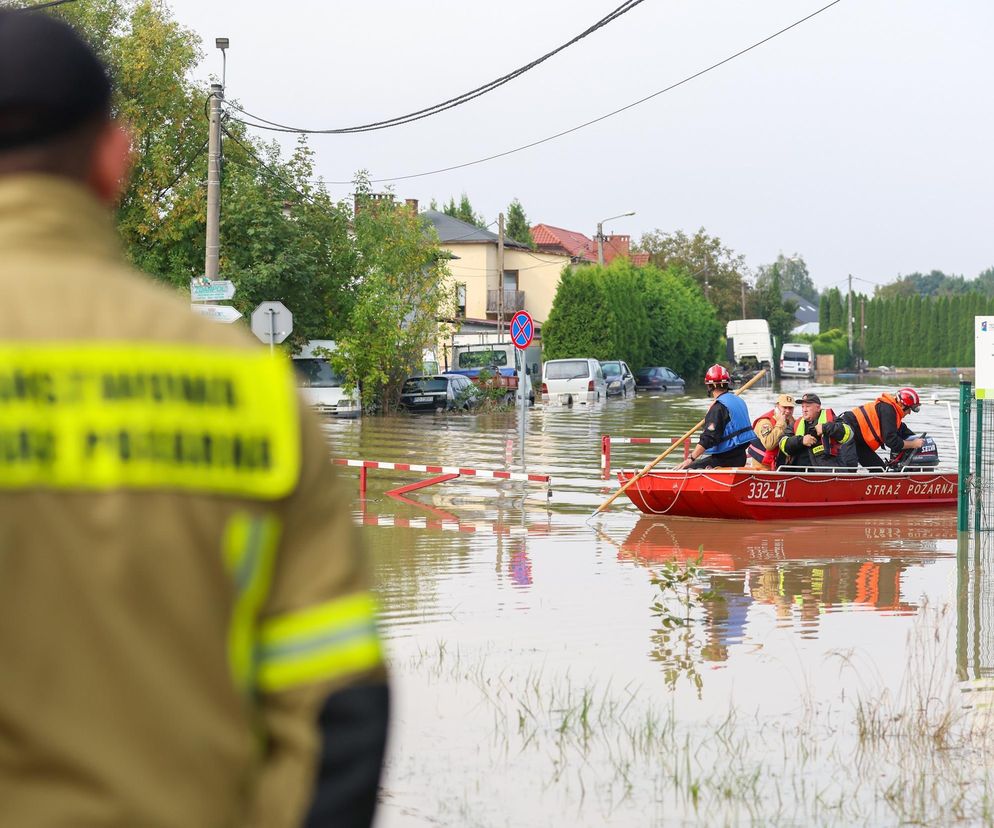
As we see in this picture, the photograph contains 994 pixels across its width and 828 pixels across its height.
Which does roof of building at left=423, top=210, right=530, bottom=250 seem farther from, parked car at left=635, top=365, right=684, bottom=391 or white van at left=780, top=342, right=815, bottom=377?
white van at left=780, top=342, right=815, bottom=377

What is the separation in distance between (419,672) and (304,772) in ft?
22.6

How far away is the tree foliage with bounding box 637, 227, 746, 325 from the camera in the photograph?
99750 millimetres

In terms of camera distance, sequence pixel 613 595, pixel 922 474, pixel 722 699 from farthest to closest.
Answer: pixel 922 474
pixel 613 595
pixel 722 699

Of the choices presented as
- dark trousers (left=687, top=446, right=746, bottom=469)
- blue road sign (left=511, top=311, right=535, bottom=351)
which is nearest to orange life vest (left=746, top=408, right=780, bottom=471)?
dark trousers (left=687, top=446, right=746, bottom=469)

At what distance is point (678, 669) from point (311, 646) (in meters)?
7.30

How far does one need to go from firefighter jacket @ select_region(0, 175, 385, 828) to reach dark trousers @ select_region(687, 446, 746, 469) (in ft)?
50.2

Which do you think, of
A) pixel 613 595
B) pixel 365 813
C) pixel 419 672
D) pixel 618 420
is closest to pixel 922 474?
pixel 613 595

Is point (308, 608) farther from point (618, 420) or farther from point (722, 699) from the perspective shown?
point (618, 420)

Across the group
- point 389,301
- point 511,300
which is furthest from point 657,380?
point 389,301

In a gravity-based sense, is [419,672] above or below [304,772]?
below

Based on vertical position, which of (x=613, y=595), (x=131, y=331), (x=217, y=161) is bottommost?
(x=613, y=595)

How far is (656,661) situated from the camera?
30.1 ft

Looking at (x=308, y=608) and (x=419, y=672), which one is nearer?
(x=308, y=608)

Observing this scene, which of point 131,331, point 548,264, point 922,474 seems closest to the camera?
point 131,331
